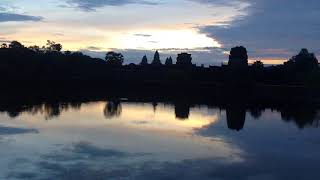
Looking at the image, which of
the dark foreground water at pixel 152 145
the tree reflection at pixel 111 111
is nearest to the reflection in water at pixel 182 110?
the dark foreground water at pixel 152 145

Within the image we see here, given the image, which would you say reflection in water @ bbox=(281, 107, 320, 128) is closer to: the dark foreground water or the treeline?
the dark foreground water

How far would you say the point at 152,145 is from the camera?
21281 millimetres

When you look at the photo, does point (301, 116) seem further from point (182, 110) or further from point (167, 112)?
point (167, 112)

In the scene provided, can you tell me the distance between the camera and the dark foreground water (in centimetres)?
1599

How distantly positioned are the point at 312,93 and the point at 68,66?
34.6 m

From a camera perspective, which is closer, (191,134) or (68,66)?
(191,134)

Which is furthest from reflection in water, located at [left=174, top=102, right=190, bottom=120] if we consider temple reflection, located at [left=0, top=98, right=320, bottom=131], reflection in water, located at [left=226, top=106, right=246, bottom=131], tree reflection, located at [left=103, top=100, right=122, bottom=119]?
tree reflection, located at [left=103, top=100, right=122, bottom=119]

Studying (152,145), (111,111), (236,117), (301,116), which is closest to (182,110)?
(236,117)

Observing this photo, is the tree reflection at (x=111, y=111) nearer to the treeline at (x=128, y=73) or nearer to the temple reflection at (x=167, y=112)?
the temple reflection at (x=167, y=112)

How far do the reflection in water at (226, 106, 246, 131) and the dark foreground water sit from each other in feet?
0.27

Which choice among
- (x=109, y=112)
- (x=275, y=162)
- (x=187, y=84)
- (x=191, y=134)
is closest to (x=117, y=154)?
(x=275, y=162)

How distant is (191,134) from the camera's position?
25.4 m

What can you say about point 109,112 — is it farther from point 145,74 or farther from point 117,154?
point 145,74

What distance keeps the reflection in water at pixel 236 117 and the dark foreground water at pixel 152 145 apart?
0.08m
